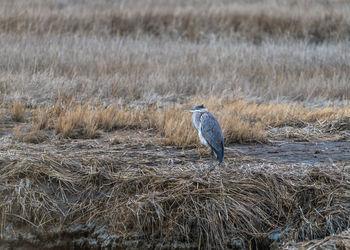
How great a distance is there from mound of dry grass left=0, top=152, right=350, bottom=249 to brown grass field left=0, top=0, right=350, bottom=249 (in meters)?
0.01

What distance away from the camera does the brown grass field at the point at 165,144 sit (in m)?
4.57

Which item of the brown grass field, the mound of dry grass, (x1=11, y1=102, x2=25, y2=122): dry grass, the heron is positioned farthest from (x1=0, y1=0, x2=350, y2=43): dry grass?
the mound of dry grass

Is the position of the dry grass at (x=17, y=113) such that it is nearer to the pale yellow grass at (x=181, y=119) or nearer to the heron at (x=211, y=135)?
the pale yellow grass at (x=181, y=119)

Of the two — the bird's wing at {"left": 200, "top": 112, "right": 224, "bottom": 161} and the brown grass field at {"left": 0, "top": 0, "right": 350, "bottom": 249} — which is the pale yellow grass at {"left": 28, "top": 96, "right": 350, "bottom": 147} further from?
the bird's wing at {"left": 200, "top": 112, "right": 224, "bottom": 161}

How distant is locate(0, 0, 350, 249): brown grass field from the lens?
180 inches

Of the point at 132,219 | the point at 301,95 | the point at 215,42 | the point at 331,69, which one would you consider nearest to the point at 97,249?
the point at 132,219

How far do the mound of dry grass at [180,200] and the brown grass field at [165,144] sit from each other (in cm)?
1

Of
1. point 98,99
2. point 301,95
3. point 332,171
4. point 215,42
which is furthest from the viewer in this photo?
point 215,42

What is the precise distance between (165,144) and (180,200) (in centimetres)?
152

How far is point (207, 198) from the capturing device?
15.6ft

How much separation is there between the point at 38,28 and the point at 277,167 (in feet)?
29.6

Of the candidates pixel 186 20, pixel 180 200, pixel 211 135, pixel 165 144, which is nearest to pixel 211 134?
pixel 211 135

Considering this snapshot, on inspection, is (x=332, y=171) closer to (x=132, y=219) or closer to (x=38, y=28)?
(x=132, y=219)

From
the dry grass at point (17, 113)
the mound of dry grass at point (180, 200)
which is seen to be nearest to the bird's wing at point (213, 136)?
the mound of dry grass at point (180, 200)
